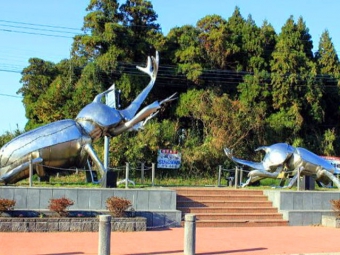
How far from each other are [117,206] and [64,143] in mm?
2979

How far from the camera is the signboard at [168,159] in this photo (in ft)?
76.0

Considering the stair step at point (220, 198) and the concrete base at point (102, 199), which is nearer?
the concrete base at point (102, 199)

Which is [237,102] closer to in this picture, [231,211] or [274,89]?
[274,89]

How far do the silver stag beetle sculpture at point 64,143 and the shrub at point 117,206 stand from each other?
1.80 metres

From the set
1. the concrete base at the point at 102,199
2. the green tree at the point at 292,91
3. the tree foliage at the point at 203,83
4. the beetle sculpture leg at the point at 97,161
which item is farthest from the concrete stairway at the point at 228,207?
the green tree at the point at 292,91

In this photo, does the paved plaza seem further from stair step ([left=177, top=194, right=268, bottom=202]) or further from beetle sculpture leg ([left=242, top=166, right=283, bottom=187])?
beetle sculpture leg ([left=242, top=166, right=283, bottom=187])

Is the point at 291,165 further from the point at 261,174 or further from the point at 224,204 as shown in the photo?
the point at 224,204

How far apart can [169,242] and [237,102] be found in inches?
720

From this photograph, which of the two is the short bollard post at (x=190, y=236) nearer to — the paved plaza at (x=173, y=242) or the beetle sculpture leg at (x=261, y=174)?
the paved plaza at (x=173, y=242)

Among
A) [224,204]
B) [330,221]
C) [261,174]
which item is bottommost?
[330,221]

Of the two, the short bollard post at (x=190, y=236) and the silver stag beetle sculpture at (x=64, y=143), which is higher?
the silver stag beetle sculpture at (x=64, y=143)

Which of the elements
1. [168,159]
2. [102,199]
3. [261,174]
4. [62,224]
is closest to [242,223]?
[261,174]

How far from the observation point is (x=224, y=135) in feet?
86.9

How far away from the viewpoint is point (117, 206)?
1180 centimetres
